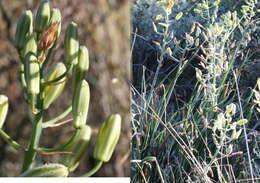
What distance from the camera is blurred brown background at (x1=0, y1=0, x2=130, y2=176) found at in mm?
1302

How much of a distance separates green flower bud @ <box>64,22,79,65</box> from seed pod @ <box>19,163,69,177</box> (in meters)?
0.22

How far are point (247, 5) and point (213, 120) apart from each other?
1.17 ft

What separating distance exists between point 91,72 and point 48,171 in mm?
491

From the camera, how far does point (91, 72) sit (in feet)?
4.40

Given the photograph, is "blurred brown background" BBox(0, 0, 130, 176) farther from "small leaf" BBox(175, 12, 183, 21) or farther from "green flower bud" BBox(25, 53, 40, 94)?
"green flower bud" BBox(25, 53, 40, 94)

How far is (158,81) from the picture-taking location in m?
1.29

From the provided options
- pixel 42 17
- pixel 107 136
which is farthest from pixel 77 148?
pixel 42 17

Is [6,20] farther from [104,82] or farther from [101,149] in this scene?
[101,149]

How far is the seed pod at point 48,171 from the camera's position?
2.90 ft

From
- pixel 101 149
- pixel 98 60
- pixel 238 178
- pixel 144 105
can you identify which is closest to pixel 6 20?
pixel 98 60

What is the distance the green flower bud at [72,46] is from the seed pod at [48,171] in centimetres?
22

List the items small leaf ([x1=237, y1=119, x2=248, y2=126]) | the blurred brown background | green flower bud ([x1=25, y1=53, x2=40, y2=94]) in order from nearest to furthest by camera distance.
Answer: green flower bud ([x1=25, y1=53, x2=40, y2=94]), small leaf ([x1=237, y1=119, x2=248, y2=126]), the blurred brown background

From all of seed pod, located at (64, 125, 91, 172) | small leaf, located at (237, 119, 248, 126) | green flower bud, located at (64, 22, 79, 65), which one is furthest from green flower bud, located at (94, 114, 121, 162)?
small leaf, located at (237, 119, 248, 126)

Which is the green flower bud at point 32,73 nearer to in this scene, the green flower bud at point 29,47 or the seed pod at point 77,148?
the green flower bud at point 29,47
